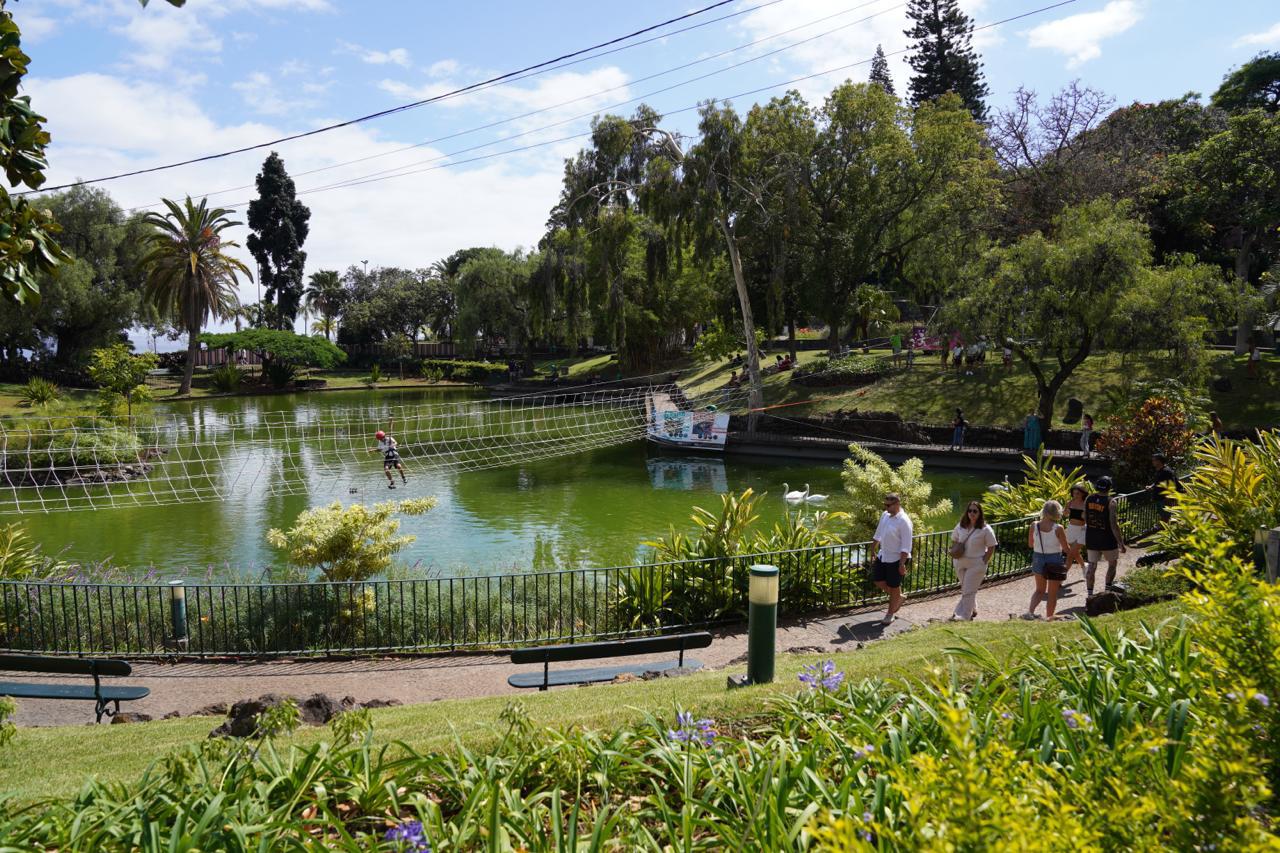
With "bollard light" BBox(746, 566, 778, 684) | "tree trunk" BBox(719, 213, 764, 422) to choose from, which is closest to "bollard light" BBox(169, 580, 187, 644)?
"bollard light" BBox(746, 566, 778, 684)

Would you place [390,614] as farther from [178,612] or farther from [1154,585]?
[1154,585]

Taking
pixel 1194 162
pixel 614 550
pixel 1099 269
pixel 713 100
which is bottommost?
pixel 614 550

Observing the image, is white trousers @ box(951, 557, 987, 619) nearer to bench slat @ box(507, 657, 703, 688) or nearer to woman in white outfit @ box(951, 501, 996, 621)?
woman in white outfit @ box(951, 501, 996, 621)

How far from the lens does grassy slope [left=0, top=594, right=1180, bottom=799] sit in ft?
14.2

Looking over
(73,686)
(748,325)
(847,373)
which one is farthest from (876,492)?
(847,373)

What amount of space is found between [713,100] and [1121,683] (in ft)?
86.7

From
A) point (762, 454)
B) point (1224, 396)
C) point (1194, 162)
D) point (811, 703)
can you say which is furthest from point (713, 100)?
point (811, 703)

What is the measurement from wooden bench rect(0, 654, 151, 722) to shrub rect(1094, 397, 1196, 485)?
15533 millimetres

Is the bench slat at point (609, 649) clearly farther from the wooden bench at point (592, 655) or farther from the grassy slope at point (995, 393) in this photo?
the grassy slope at point (995, 393)

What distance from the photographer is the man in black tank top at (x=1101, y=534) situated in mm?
9062

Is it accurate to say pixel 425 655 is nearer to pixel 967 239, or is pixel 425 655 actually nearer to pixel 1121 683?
pixel 1121 683

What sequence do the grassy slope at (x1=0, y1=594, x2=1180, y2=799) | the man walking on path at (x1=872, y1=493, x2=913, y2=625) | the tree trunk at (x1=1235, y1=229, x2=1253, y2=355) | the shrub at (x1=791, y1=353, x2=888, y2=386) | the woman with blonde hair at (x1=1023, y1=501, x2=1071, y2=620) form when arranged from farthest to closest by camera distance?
the shrub at (x1=791, y1=353, x2=888, y2=386) → the tree trunk at (x1=1235, y1=229, x2=1253, y2=355) → the man walking on path at (x1=872, y1=493, x2=913, y2=625) → the woman with blonde hair at (x1=1023, y1=501, x2=1071, y2=620) → the grassy slope at (x1=0, y1=594, x2=1180, y2=799)

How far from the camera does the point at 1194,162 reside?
90.6 ft

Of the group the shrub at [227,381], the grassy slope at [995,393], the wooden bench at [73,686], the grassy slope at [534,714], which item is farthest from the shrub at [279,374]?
the grassy slope at [534,714]
